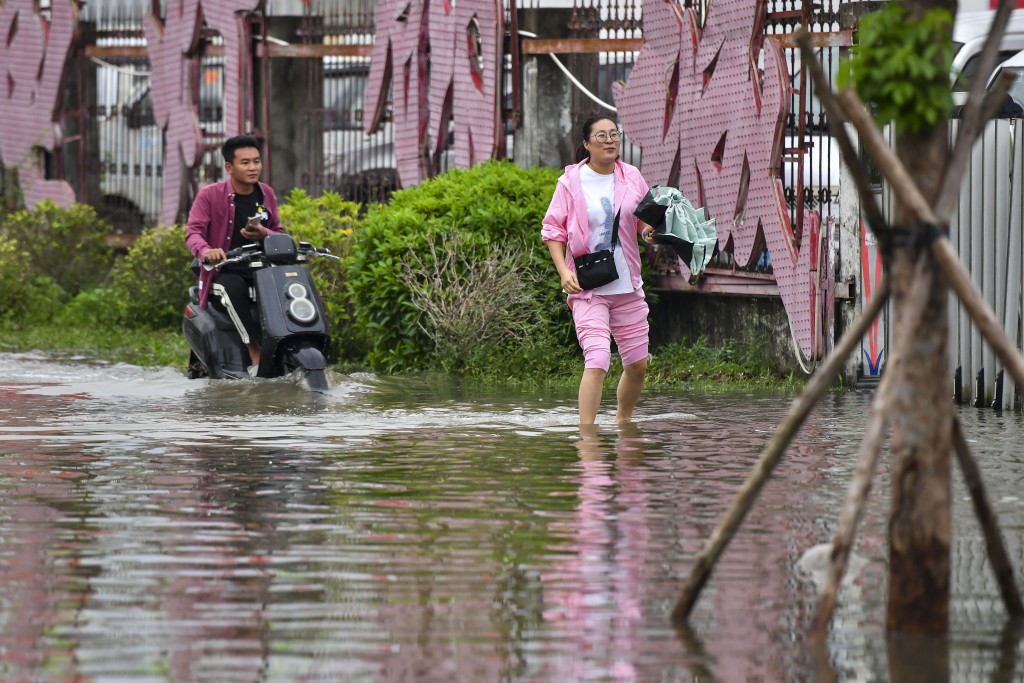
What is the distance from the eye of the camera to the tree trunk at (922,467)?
16.4 feet

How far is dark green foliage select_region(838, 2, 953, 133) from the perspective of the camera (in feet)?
16.4

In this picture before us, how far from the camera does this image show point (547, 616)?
528 centimetres

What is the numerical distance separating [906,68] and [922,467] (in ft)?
3.68

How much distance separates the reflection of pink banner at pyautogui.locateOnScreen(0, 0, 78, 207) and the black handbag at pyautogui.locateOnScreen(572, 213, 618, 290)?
11631 millimetres

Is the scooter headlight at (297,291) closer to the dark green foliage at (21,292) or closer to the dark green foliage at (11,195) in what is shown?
the dark green foliage at (21,292)

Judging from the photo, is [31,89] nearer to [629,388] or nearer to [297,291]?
[297,291]

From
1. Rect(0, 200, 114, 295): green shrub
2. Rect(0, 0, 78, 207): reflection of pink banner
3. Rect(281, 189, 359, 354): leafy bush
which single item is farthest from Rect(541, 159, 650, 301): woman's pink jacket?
Rect(0, 0, 78, 207): reflection of pink banner

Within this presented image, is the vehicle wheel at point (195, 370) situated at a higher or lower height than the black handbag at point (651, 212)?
lower

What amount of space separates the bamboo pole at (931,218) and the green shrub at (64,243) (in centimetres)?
1537

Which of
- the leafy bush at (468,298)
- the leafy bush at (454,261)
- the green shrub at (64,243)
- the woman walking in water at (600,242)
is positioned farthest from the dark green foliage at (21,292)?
the woman walking in water at (600,242)

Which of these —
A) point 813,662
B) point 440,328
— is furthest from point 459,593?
point 440,328

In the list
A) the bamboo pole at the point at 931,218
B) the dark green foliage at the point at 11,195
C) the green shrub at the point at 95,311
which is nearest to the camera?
the bamboo pole at the point at 931,218

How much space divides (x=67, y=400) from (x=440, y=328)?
10.4 ft

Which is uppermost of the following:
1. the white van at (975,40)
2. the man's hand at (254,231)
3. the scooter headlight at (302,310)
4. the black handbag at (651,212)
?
the white van at (975,40)
